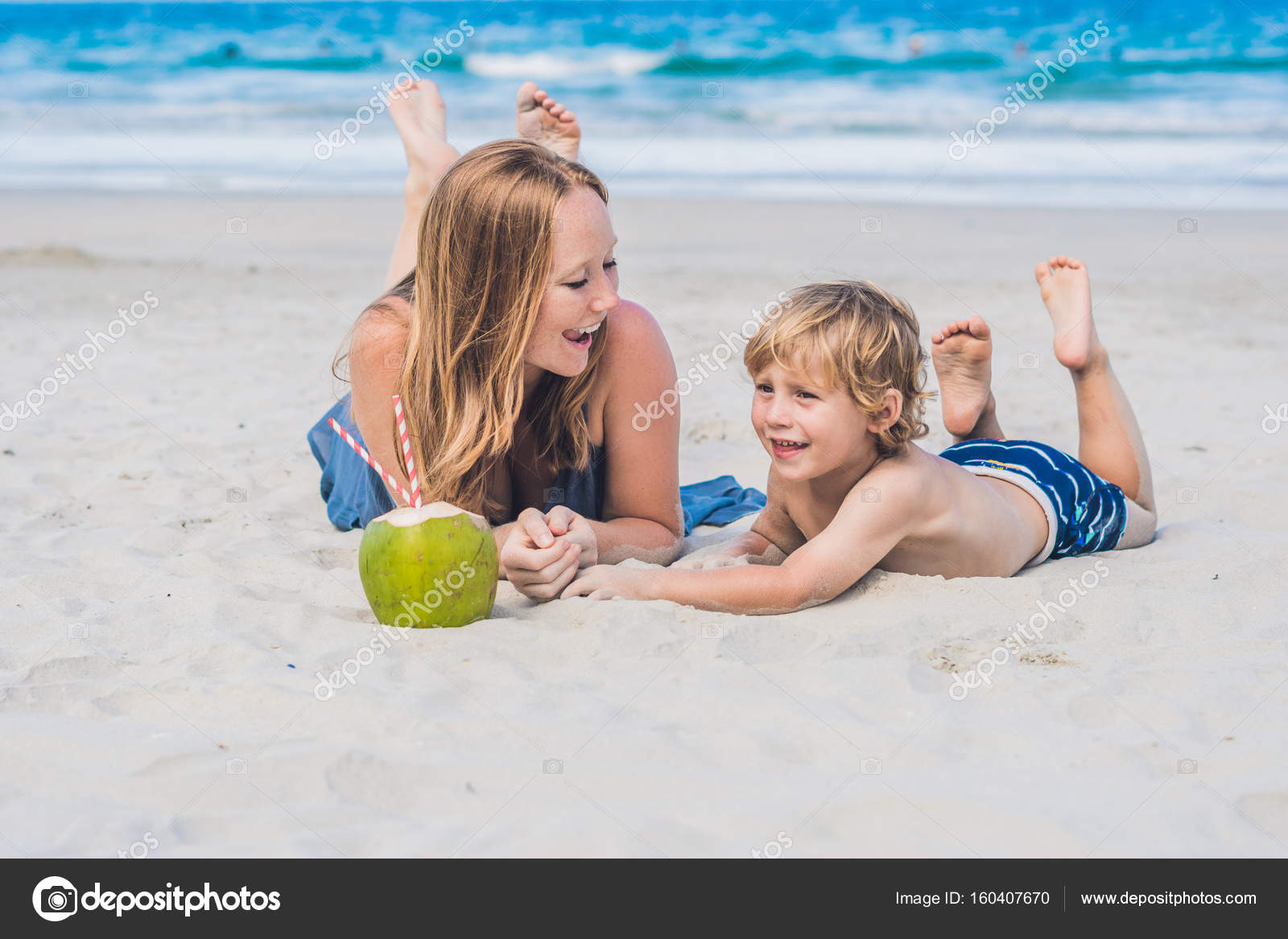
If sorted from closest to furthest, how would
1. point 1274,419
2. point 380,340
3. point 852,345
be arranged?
point 852,345 → point 380,340 → point 1274,419

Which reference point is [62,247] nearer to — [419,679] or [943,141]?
[419,679]

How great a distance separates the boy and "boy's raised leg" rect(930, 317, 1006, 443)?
0.03 feet

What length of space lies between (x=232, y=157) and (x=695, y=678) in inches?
564

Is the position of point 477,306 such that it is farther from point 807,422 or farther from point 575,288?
point 807,422

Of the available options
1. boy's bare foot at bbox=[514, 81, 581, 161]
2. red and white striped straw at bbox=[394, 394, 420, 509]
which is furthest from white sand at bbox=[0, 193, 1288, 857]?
boy's bare foot at bbox=[514, 81, 581, 161]

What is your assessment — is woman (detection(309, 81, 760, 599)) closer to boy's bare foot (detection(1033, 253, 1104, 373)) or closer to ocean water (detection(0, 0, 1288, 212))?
boy's bare foot (detection(1033, 253, 1104, 373))

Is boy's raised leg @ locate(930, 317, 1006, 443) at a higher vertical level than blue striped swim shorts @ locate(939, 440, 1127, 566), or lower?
higher

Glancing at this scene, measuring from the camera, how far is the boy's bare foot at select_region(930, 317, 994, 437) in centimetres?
361

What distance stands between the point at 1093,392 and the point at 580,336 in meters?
1.73

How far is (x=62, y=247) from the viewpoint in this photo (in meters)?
9.75

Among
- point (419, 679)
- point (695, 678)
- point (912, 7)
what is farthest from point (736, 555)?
point (912, 7)

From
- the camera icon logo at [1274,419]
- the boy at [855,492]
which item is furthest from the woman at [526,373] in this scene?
the camera icon logo at [1274,419]

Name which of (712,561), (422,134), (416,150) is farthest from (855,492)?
(422,134)
